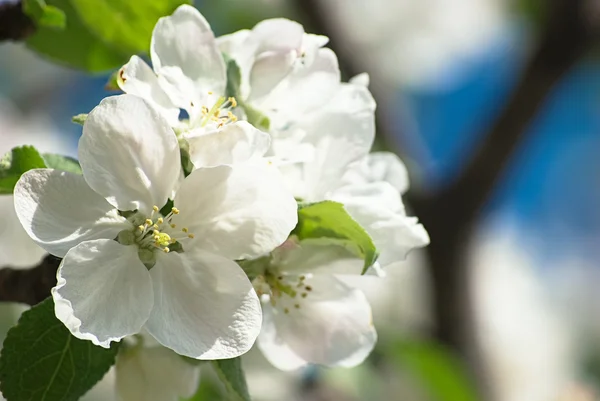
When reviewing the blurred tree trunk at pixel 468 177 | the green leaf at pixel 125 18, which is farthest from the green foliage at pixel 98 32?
the blurred tree trunk at pixel 468 177

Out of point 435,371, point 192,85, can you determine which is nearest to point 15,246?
point 435,371

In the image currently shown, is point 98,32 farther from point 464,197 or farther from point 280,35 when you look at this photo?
point 464,197

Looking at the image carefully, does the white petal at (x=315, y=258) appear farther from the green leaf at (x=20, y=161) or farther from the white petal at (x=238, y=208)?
the green leaf at (x=20, y=161)

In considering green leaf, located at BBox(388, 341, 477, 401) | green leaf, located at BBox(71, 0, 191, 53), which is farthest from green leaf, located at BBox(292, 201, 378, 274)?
green leaf, located at BBox(388, 341, 477, 401)

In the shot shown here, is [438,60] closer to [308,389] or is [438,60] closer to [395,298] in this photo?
[395,298]

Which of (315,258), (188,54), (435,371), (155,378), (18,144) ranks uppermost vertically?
(188,54)

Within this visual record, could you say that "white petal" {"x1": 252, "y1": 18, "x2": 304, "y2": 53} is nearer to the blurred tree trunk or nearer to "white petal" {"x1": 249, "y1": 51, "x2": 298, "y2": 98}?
"white petal" {"x1": 249, "y1": 51, "x2": 298, "y2": 98}
